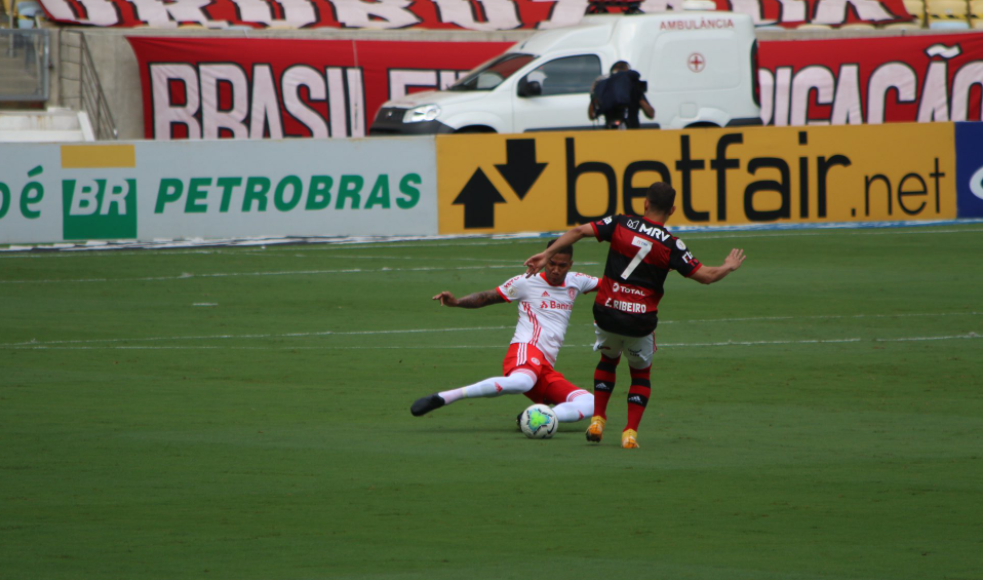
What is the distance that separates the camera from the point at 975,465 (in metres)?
7.66

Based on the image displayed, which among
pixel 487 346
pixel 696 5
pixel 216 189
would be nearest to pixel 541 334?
pixel 487 346

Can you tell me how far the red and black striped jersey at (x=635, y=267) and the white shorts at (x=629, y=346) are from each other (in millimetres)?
105

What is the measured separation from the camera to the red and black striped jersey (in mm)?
8188

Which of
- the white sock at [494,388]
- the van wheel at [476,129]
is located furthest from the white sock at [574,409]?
the van wheel at [476,129]

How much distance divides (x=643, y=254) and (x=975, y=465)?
2.18 meters

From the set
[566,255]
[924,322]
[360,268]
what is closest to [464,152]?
[360,268]

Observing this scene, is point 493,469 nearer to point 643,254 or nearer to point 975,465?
point 643,254

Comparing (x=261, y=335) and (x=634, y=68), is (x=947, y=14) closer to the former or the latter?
(x=634, y=68)

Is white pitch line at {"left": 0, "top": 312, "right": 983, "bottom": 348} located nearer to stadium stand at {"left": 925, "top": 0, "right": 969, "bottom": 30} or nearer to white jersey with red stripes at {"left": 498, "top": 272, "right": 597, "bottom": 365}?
white jersey with red stripes at {"left": 498, "top": 272, "right": 597, "bottom": 365}

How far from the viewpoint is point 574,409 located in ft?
29.5

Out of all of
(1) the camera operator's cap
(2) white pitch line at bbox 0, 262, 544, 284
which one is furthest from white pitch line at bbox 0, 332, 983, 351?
(1) the camera operator's cap

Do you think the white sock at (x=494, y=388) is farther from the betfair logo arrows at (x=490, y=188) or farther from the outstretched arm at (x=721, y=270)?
the betfair logo arrows at (x=490, y=188)

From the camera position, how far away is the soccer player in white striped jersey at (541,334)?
29.5ft

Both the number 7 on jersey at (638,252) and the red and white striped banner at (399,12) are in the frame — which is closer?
the number 7 on jersey at (638,252)
